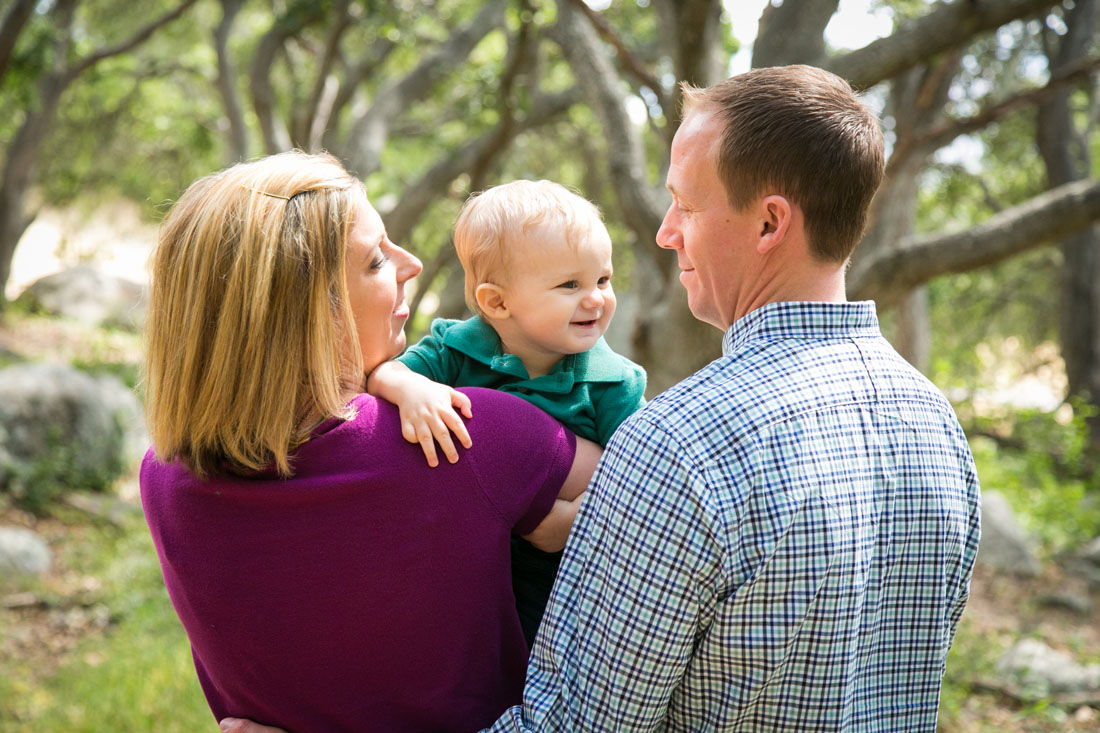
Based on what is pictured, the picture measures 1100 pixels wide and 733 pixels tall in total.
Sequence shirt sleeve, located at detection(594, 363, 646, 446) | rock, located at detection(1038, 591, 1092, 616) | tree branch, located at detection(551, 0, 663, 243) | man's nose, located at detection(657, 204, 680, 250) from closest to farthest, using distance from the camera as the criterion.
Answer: man's nose, located at detection(657, 204, 680, 250)
shirt sleeve, located at detection(594, 363, 646, 446)
tree branch, located at detection(551, 0, 663, 243)
rock, located at detection(1038, 591, 1092, 616)

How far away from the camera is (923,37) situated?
388 centimetres

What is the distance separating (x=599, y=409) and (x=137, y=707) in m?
3.82

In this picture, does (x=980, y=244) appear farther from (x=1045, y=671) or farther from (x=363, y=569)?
(x=363, y=569)

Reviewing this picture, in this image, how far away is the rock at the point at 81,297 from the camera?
1473 centimetres

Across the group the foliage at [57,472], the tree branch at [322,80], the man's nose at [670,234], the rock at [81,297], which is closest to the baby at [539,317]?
the man's nose at [670,234]

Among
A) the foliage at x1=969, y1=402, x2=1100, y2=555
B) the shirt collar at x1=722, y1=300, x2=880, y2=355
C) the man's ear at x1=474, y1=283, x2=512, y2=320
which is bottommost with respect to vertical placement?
the foliage at x1=969, y1=402, x2=1100, y2=555

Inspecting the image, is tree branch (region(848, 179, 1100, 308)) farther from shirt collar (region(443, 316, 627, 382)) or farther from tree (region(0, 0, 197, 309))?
tree (region(0, 0, 197, 309))

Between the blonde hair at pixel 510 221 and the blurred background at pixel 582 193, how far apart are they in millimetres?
676

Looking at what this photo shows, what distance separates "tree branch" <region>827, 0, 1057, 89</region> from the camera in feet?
12.5

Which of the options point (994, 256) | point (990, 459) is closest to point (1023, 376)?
point (990, 459)

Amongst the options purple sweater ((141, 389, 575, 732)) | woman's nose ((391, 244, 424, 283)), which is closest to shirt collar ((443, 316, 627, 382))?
woman's nose ((391, 244, 424, 283))

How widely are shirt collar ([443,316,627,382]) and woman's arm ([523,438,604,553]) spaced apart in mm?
253

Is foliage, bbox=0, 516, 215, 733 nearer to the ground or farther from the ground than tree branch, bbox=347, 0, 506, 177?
nearer to the ground

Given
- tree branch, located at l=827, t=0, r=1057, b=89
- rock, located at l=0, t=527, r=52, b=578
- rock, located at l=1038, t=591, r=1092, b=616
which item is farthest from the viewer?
rock, located at l=1038, t=591, r=1092, b=616
